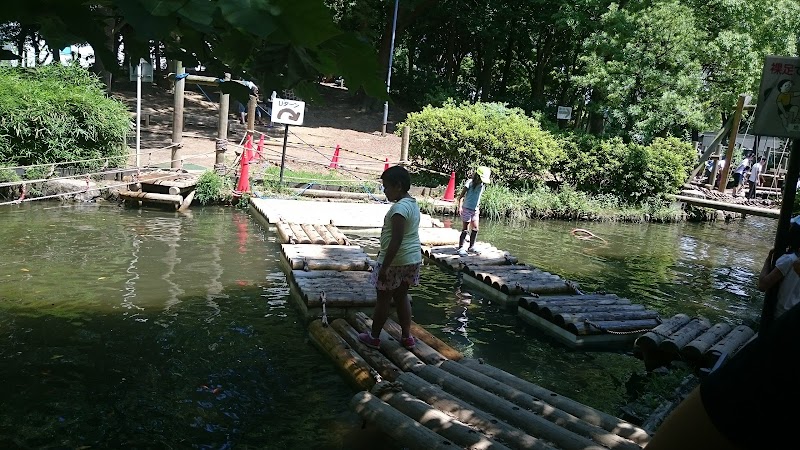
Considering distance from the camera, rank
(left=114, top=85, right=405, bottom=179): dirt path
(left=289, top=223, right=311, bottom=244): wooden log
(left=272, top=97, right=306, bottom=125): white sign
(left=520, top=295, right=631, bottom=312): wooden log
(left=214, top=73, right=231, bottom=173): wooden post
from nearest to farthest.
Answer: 1. (left=520, top=295, right=631, bottom=312): wooden log
2. (left=289, top=223, right=311, bottom=244): wooden log
3. (left=272, top=97, right=306, bottom=125): white sign
4. (left=214, top=73, right=231, bottom=173): wooden post
5. (left=114, top=85, right=405, bottom=179): dirt path

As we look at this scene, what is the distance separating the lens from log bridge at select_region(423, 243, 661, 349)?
793 centimetres

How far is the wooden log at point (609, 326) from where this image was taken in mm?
7816

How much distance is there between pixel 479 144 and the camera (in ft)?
63.0

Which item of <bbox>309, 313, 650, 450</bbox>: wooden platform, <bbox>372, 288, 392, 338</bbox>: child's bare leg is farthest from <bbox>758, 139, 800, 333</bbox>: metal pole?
<bbox>372, 288, 392, 338</bbox>: child's bare leg

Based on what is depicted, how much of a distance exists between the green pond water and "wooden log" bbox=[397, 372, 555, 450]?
585mm

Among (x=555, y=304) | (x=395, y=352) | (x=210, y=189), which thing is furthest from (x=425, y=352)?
(x=210, y=189)

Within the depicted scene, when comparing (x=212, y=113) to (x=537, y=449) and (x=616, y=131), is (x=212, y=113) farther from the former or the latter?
(x=537, y=449)

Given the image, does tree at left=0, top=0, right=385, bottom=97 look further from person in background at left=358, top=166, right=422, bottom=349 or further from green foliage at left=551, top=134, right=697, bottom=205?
green foliage at left=551, top=134, right=697, bottom=205

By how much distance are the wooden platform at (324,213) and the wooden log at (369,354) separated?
6.30 meters

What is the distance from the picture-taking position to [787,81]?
4352 millimetres

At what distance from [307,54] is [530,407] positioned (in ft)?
12.2

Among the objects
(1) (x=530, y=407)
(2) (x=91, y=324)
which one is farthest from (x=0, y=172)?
(1) (x=530, y=407)

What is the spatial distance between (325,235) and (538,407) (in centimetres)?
736

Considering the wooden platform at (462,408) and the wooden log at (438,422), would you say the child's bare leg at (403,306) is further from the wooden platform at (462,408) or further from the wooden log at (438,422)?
the wooden log at (438,422)
